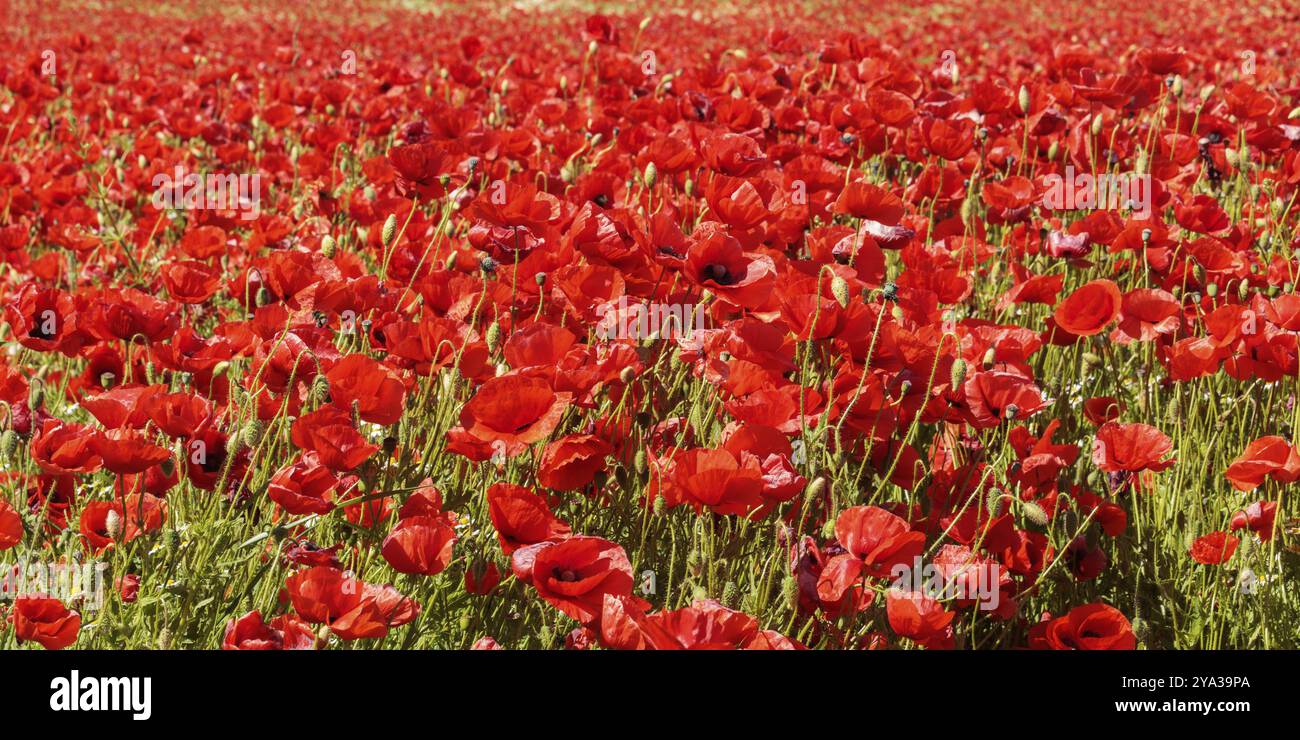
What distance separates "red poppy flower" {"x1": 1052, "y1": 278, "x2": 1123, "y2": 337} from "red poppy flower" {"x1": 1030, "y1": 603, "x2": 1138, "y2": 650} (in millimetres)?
747

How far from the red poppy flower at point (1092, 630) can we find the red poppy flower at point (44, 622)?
52.1 inches

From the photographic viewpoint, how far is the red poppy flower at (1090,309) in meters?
2.30

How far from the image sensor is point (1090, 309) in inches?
91.7

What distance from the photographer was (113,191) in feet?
15.1

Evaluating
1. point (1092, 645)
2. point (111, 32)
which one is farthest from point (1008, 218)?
point (111, 32)

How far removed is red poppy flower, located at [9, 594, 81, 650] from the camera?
5.18 ft

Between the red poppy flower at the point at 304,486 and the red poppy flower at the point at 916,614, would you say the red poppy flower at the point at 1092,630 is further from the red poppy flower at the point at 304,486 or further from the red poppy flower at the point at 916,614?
the red poppy flower at the point at 304,486

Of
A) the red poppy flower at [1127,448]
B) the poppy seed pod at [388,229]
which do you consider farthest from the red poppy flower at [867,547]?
the poppy seed pod at [388,229]

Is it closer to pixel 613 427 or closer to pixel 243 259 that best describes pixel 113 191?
pixel 243 259
